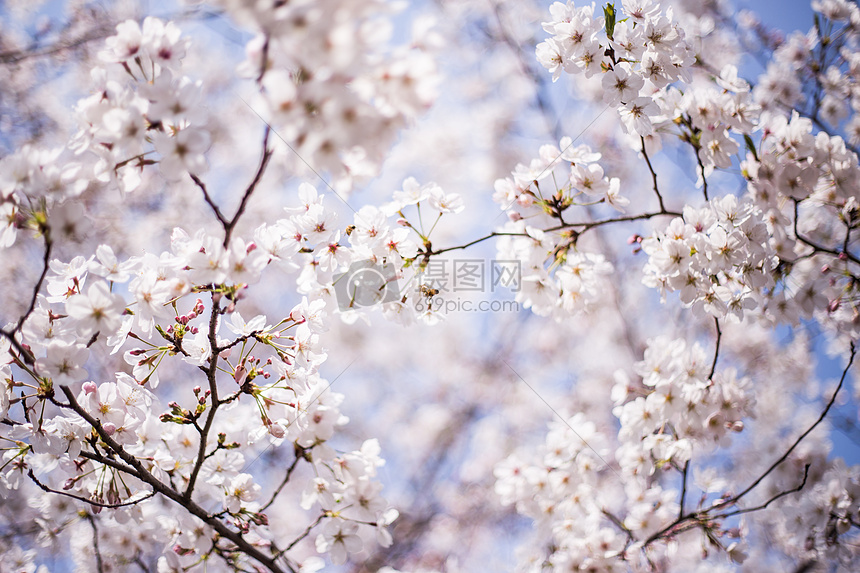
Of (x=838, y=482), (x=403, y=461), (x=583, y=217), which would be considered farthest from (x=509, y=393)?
(x=838, y=482)

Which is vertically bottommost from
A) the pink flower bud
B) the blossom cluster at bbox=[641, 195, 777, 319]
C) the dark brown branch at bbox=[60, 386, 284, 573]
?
the dark brown branch at bbox=[60, 386, 284, 573]

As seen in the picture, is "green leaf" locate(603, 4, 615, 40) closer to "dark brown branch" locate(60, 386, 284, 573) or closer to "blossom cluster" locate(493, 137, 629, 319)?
"blossom cluster" locate(493, 137, 629, 319)

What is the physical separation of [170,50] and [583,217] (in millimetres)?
5354

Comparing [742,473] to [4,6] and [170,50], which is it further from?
[4,6]

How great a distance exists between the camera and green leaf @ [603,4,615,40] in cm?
165

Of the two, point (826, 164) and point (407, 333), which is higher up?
point (407, 333)

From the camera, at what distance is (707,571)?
9.53 ft

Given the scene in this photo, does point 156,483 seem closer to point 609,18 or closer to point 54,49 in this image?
point 609,18

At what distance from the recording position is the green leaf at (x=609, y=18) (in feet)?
5.41

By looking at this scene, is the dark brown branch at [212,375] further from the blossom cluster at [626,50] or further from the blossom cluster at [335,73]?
the blossom cluster at [626,50]

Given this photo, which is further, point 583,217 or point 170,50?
point 583,217

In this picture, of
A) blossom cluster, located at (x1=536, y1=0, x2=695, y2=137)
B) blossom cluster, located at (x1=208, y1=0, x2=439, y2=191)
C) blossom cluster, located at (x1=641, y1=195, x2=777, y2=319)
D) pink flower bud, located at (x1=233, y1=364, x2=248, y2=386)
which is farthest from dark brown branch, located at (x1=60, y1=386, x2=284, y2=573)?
blossom cluster, located at (x1=536, y1=0, x2=695, y2=137)

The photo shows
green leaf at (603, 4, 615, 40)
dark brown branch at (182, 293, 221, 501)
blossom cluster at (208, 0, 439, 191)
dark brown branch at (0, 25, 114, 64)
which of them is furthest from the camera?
dark brown branch at (0, 25, 114, 64)

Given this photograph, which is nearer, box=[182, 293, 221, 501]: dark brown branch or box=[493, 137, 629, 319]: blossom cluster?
box=[182, 293, 221, 501]: dark brown branch
